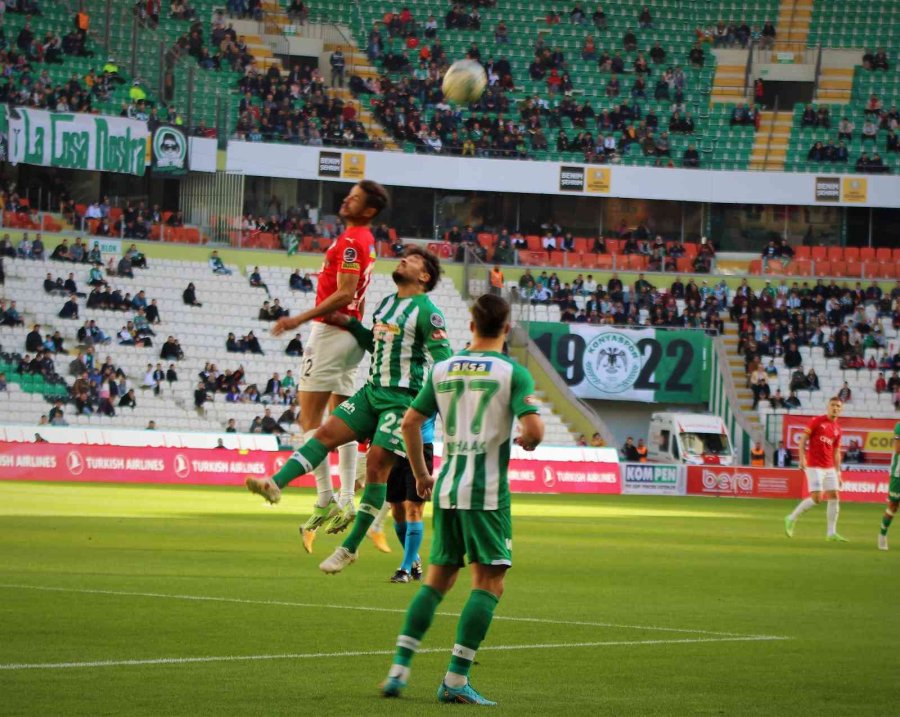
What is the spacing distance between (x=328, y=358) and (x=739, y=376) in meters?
41.7

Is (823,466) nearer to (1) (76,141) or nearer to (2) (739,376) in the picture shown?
(2) (739,376)

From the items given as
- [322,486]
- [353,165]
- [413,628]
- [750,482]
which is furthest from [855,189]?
[413,628]

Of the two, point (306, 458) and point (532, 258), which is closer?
point (306, 458)

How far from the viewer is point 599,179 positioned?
58.9m

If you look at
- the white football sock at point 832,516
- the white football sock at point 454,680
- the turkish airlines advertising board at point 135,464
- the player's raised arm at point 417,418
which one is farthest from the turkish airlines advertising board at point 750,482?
the white football sock at point 454,680

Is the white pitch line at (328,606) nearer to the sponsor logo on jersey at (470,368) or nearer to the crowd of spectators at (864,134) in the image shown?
the sponsor logo on jersey at (470,368)

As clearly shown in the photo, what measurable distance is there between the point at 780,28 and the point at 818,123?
17.8 ft

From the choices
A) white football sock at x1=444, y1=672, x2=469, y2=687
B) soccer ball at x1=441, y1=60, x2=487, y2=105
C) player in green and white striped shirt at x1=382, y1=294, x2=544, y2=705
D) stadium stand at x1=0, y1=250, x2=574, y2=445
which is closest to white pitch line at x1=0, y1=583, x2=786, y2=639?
player in green and white striped shirt at x1=382, y1=294, x2=544, y2=705

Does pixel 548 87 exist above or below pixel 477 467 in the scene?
above

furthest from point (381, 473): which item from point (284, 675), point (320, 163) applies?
point (320, 163)

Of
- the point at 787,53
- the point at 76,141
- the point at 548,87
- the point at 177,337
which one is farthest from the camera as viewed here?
the point at 787,53

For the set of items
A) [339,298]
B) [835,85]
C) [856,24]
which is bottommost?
[339,298]

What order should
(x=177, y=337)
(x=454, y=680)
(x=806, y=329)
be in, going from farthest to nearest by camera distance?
(x=806, y=329), (x=177, y=337), (x=454, y=680)

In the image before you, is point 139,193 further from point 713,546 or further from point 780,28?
point 713,546
